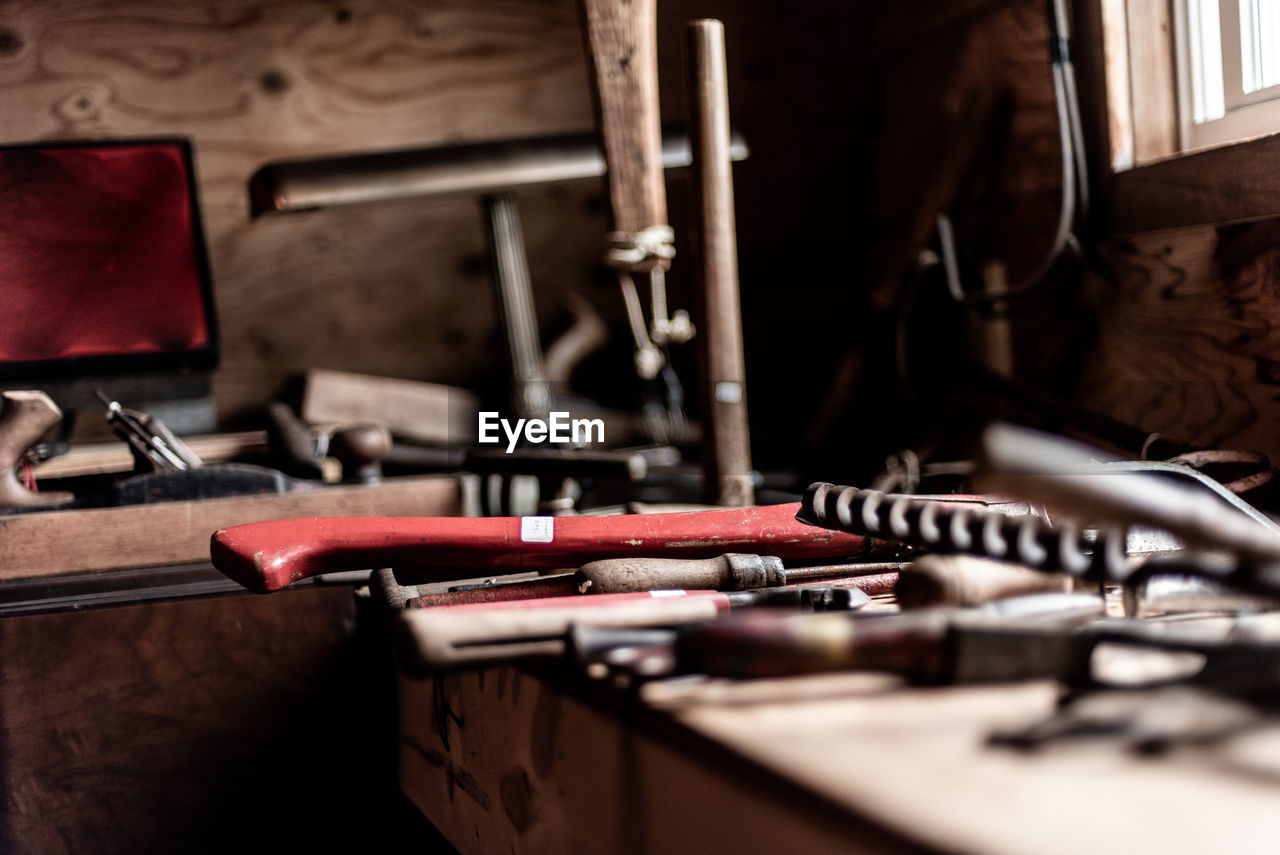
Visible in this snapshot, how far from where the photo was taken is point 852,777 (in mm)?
369

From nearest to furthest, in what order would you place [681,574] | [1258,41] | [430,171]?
[681,574], [1258,41], [430,171]

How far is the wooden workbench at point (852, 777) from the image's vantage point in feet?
1.09

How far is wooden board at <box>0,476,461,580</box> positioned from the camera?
113 centimetres

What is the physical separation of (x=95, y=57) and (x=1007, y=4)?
1.56m

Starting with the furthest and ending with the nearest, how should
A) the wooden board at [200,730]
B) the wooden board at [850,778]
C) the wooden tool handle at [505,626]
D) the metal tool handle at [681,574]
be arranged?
the wooden board at [200,730]
the metal tool handle at [681,574]
the wooden tool handle at [505,626]
the wooden board at [850,778]

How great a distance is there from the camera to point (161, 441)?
1291 millimetres

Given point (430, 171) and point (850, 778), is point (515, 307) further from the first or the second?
point (850, 778)

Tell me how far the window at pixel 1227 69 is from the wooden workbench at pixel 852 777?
1056 millimetres

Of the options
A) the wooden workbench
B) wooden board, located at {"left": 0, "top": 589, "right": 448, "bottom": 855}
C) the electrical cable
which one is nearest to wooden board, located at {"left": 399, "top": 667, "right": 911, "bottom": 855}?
the wooden workbench

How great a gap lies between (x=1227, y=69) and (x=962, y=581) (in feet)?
3.43

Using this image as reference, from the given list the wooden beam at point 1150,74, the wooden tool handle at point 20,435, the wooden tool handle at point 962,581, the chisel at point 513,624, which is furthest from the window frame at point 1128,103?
the wooden tool handle at point 20,435

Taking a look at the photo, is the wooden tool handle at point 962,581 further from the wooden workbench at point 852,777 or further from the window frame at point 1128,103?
the window frame at point 1128,103

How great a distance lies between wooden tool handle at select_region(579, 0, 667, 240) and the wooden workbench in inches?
30.5

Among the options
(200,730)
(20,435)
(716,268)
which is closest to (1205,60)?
(716,268)
